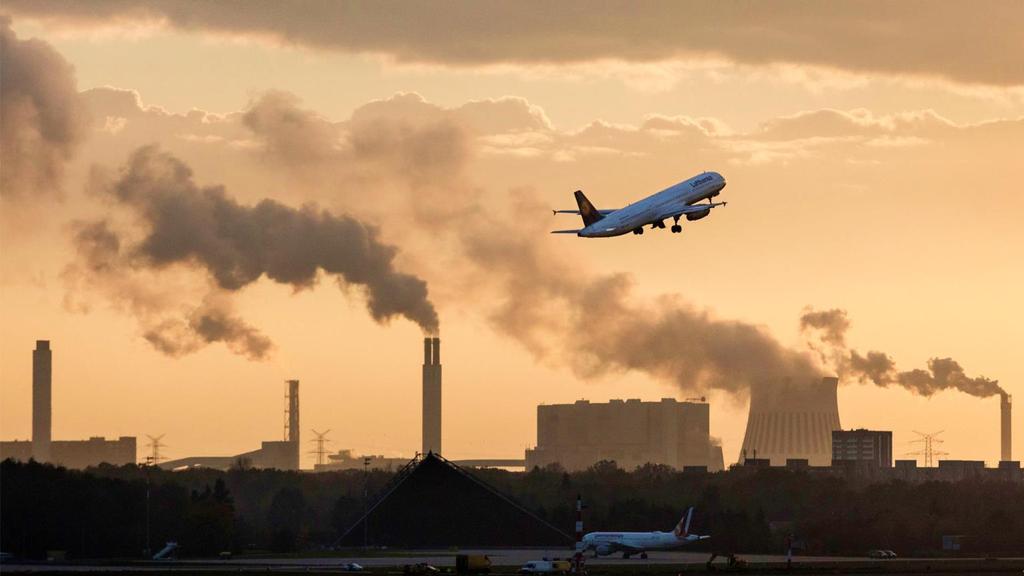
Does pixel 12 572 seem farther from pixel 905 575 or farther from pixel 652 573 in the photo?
pixel 905 575

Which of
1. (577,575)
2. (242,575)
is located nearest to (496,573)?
(577,575)

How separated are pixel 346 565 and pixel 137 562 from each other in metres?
22.1

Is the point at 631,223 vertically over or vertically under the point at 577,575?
over

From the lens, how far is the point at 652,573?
180 meters

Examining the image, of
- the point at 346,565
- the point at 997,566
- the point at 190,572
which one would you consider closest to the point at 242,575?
the point at 190,572

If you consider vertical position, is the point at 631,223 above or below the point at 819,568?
above

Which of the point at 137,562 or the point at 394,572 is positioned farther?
the point at 137,562

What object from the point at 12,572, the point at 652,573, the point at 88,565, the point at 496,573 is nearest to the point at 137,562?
the point at 88,565

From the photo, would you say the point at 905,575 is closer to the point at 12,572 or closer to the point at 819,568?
the point at 819,568

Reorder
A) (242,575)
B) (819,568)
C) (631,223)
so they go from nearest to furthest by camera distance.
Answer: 1. (242,575)
2. (819,568)
3. (631,223)

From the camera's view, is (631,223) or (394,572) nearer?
(394,572)

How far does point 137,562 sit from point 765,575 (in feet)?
208

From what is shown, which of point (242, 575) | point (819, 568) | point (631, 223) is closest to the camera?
point (242, 575)

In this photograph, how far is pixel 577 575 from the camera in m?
A: 175
